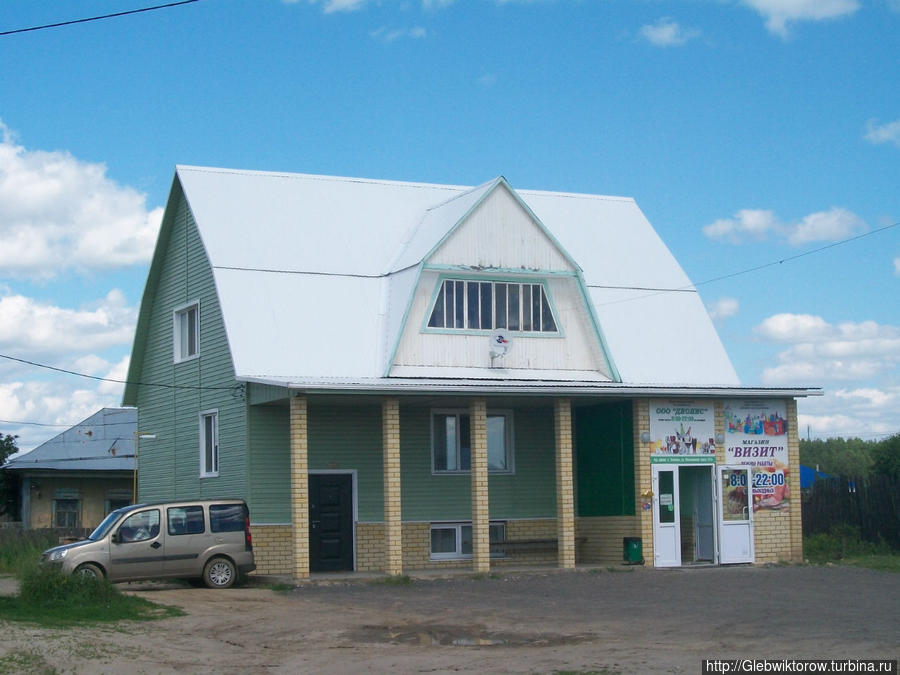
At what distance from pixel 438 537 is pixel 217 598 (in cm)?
745

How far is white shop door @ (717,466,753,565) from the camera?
26375 millimetres

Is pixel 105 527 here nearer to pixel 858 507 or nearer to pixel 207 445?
pixel 207 445

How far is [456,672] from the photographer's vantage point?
41.3 ft

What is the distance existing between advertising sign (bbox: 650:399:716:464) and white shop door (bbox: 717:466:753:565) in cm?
66

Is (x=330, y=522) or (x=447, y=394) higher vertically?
(x=447, y=394)

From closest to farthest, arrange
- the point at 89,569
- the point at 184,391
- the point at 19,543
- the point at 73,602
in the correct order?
the point at 73,602
the point at 89,569
the point at 184,391
the point at 19,543

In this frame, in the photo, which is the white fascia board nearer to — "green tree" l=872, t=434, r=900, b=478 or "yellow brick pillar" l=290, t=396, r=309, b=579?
"yellow brick pillar" l=290, t=396, r=309, b=579

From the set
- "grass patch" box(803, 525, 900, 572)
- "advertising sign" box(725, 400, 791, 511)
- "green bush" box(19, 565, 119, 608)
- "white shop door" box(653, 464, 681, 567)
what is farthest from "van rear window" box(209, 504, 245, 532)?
"grass patch" box(803, 525, 900, 572)

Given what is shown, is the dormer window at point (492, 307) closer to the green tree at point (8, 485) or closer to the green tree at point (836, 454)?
the green tree at point (8, 485)

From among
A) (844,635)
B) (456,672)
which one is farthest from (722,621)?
(456,672)

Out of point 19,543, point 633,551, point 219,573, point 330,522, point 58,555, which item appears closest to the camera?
point 58,555

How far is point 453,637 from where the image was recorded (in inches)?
615

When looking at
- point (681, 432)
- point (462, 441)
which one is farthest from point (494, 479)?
point (681, 432)

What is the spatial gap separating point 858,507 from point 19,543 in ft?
70.3
